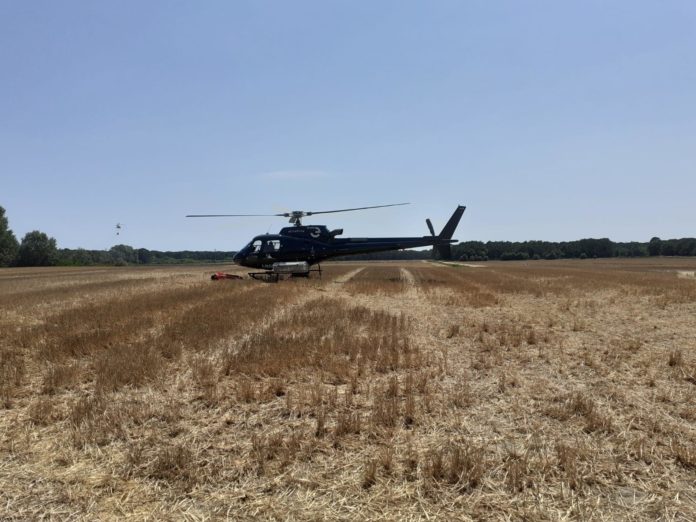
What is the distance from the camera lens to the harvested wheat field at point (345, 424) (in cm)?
385

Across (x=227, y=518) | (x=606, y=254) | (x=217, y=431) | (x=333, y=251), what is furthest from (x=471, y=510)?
(x=606, y=254)

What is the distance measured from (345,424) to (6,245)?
398 feet

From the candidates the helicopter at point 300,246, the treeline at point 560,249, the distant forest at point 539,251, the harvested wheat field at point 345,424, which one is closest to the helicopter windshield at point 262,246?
the helicopter at point 300,246

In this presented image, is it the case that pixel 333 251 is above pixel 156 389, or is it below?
above

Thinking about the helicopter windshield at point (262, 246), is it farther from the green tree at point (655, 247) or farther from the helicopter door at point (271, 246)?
the green tree at point (655, 247)

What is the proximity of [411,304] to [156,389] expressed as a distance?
41.9ft

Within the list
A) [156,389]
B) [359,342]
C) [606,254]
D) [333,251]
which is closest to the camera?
[156,389]

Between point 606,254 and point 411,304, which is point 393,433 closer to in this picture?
point 411,304

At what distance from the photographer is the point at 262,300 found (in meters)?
18.3

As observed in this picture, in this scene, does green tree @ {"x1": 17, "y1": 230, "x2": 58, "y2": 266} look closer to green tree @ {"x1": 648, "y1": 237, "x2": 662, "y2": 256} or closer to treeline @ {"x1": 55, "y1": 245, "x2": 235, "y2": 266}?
treeline @ {"x1": 55, "y1": 245, "x2": 235, "y2": 266}

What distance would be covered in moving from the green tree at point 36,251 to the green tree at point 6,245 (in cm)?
316

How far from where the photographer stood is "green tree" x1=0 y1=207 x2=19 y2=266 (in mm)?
100000

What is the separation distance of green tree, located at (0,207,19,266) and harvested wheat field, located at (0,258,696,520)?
363 feet

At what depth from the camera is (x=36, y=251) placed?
106938 mm
